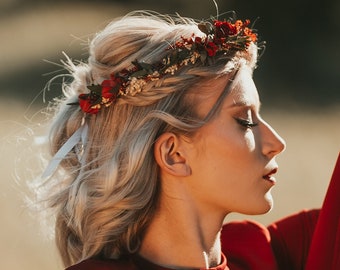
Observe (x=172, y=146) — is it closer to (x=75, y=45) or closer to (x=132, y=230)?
(x=132, y=230)

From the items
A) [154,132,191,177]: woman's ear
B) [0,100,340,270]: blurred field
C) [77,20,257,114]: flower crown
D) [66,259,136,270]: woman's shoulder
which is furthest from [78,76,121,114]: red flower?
[0,100,340,270]: blurred field

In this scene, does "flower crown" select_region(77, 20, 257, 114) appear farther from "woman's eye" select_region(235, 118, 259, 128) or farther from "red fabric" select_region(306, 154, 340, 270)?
"red fabric" select_region(306, 154, 340, 270)

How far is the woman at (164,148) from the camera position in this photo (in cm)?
300

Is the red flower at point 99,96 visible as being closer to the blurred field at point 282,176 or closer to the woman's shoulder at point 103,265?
the woman's shoulder at point 103,265

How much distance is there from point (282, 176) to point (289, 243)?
3510mm

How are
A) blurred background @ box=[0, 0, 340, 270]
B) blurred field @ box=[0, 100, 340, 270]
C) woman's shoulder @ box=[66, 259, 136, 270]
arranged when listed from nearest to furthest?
woman's shoulder @ box=[66, 259, 136, 270], blurred field @ box=[0, 100, 340, 270], blurred background @ box=[0, 0, 340, 270]

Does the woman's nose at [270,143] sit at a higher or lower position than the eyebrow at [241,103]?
lower

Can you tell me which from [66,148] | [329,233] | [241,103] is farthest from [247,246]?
[66,148]

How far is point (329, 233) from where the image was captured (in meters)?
3.10

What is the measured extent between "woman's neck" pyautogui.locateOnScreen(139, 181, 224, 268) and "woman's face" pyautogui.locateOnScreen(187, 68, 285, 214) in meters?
0.04

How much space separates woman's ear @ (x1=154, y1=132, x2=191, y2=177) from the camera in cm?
302

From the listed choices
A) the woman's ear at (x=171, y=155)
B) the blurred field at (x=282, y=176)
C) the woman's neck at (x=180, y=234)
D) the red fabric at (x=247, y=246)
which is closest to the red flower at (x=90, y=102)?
the woman's ear at (x=171, y=155)

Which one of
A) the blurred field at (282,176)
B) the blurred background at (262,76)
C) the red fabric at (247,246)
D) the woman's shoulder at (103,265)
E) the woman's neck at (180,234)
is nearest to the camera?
the woman's shoulder at (103,265)

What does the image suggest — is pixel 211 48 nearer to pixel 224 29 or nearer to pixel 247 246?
pixel 224 29
